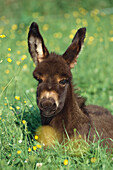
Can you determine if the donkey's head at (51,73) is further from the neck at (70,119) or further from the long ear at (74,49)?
the neck at (70,119)

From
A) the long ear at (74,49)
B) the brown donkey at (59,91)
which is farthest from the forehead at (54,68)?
the long ear at (74,49)

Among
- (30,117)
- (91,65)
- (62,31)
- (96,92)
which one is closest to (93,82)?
(96,92)

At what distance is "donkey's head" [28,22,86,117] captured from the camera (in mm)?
3424

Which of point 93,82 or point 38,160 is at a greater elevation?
point 93,82

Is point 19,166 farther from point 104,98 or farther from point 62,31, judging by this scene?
point 62,31

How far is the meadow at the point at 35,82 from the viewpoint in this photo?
11.0 feet

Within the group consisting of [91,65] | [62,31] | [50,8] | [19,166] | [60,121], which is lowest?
[19,166]

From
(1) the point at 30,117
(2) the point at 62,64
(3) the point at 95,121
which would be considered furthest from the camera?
(1) the point at 30,117

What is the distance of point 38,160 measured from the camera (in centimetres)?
334

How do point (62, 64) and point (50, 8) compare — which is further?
point (50, 8)

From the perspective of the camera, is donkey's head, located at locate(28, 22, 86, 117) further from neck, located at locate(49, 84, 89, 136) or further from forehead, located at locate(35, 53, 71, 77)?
neck, located at locate(49, 84, 89, 136)

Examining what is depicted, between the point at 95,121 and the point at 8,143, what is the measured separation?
57.2 inches

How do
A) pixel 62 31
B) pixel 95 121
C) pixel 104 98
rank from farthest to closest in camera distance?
pixel 62 31 < pixel 104 98 < pixel 95 121

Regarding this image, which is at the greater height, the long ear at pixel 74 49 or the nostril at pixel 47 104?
the long ear at pixel 74 49
